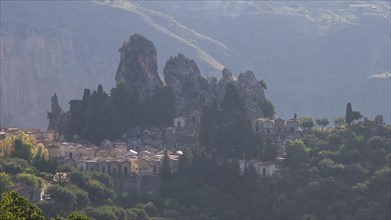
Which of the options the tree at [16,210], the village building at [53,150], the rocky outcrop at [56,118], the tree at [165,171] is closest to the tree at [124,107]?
the rocky outcrop at [56,118]

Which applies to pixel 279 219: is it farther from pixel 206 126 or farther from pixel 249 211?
pixel 206 126

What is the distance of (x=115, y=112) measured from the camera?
12556cm

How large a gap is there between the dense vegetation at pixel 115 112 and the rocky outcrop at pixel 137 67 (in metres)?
3.57

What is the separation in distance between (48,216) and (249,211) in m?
16.7

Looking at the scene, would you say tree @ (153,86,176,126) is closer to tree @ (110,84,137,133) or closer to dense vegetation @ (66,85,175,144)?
dense vegetation @ (66,85,175,144)

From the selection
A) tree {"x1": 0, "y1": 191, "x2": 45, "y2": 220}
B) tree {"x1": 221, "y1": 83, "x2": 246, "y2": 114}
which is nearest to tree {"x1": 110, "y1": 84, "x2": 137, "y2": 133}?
tree {"x1": 221, "y1": 83, "x2": 246, "y2": 114}

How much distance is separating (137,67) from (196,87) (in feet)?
16.5

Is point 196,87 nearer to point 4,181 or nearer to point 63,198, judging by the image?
point 63,198

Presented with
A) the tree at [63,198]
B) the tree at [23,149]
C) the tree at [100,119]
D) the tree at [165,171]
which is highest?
the tree at [100,119]

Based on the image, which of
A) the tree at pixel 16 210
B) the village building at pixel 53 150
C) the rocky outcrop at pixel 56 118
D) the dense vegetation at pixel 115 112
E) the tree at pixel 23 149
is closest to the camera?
the tree at pixel 16 210

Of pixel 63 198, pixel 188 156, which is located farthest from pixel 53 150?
pixel 63 198

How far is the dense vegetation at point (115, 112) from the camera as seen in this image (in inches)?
4916

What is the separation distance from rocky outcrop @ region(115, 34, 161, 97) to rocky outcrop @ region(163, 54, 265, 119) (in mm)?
1622

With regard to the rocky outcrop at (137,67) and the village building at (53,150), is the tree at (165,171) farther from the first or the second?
the rocky outcrop at (137,67)
